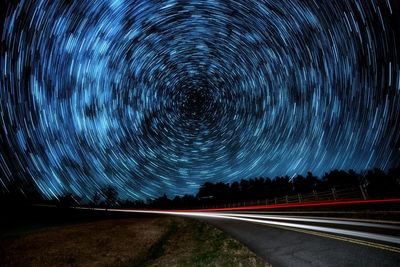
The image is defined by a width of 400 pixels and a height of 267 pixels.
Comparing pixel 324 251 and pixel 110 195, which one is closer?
pixel 324 251

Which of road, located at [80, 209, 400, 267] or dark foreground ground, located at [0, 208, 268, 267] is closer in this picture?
road, located at [80, 209, 400, 267]

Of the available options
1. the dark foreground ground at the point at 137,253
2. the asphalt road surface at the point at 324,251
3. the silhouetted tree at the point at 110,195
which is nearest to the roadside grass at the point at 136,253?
the dark foreground ground at the point at 137,253

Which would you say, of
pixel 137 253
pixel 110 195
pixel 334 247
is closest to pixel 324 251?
pixel 334 247

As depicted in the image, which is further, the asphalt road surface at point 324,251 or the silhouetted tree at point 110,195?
the silhouetted tree at point 110,195

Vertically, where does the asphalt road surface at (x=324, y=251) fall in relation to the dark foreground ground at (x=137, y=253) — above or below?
above

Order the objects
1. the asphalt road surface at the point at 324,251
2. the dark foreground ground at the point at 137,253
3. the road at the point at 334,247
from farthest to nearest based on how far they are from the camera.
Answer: the dark foreground ground at the point at 137,253, the road at the point at 334,247, the asphalt road surface at the point at 324,251

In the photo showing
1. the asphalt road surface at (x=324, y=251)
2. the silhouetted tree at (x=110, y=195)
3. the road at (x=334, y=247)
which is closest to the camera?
the asphalt road surface at (x=324, y=251)

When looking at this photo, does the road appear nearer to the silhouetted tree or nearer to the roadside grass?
the roadside grass

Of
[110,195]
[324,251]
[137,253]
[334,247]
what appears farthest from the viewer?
[110,195]

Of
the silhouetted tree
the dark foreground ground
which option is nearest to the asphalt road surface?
the dark foreground ground

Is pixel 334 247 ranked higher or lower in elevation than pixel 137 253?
higher

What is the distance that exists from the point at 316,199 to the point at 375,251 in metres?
23.5

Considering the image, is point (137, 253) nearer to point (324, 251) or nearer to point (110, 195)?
point (324, 251)

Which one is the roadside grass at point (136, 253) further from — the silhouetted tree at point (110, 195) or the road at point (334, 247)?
the silhouetted tree at point (110, 195)
